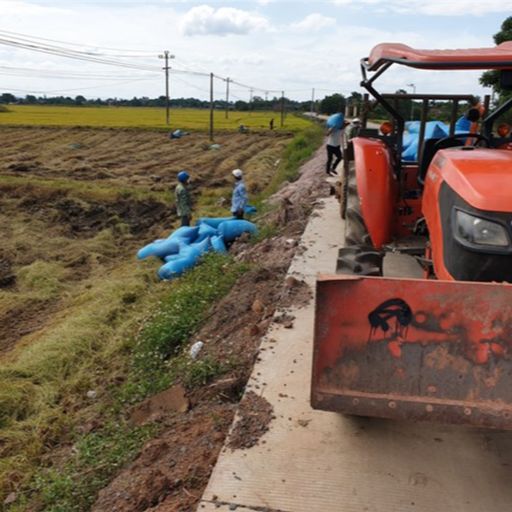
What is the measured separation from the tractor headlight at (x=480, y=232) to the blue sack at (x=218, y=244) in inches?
216

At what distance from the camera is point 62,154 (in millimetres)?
23953

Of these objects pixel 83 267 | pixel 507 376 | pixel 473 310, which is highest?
pixel 473 310

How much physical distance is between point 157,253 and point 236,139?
25.0 metres

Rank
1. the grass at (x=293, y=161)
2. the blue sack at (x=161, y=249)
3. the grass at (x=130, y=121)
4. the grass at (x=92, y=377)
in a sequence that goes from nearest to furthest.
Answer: the grass at (x=92, y=377) < the blue sack at (x=161, y=249) < the grass at (x=293, y=161) < the grass at (x=130, y=121)

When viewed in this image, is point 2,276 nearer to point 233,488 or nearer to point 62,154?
point 233,488

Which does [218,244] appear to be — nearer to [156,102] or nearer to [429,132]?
[429,132]

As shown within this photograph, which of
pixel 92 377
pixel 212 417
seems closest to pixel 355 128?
pixel 92 377

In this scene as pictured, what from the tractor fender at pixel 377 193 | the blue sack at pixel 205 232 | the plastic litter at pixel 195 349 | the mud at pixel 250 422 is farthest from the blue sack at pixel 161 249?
the mud at pixel 250 422

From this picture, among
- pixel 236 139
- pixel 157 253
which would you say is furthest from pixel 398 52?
pixel 236 139

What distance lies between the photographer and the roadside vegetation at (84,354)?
3.82 m

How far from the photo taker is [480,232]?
305 cm

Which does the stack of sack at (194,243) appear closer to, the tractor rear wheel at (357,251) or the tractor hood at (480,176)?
the tractor rear wheel at (357,251)

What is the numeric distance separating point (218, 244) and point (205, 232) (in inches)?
24.8

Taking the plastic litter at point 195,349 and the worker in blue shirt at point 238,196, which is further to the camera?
the worker in blue shirt at point 238,196
